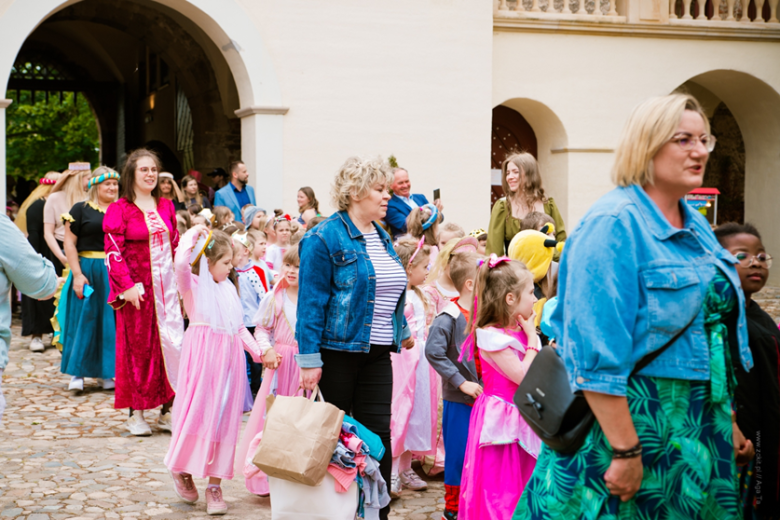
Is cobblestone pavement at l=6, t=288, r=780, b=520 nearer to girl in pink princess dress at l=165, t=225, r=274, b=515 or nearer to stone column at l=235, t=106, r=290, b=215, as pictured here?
girl in pink princess dress at l=165, t=225, r=274, b=515

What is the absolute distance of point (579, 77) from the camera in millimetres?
12742

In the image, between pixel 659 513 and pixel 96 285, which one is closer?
pixel 659 513

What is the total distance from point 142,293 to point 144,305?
0.09m

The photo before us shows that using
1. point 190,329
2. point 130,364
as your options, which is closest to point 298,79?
point 130,364

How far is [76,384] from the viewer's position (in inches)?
292

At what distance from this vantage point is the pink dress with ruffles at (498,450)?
359 cm

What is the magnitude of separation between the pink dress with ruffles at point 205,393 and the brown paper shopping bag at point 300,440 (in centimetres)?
109

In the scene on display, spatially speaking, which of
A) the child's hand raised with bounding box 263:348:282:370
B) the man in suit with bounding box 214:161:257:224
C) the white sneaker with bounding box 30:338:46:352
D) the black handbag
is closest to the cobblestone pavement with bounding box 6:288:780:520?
the child's hand raised with bounding box 263:348:282:370

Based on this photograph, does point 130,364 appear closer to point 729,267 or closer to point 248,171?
point 729,267

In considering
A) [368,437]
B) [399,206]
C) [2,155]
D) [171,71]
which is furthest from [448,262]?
[171,71]

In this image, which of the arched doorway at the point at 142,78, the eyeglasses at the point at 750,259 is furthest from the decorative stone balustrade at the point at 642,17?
the eyeglasses at the point at 750,259

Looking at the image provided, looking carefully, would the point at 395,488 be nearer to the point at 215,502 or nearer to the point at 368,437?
the point at 215,502

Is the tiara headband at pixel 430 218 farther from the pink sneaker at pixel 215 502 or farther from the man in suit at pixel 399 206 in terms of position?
the pink sneaker at pixel 215 502

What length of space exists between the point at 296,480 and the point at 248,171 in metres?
8.27
